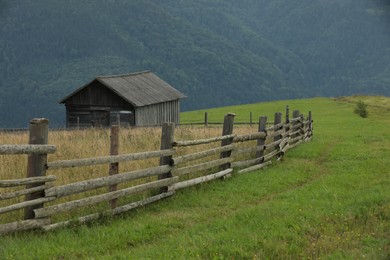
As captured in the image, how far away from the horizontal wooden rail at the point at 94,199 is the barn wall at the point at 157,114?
26954 millimetres

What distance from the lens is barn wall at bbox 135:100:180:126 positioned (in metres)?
39.3

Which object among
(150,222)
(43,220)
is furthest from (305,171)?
(43,220)

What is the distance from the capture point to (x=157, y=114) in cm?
4178

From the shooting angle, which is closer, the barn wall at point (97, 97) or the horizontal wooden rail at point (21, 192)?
the horizontal wooden rail at point (21, 192)

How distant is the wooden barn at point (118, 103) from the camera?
1534 inches

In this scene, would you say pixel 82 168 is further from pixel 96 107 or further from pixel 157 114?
pixel 157 114

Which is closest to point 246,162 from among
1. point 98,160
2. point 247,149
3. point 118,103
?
point 247,149

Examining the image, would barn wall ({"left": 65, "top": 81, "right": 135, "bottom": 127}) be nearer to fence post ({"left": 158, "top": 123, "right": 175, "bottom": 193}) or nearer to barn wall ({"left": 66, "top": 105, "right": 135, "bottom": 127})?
barn wall ({"left": 66, "top": 105, "right": 135, "bottom": 127})

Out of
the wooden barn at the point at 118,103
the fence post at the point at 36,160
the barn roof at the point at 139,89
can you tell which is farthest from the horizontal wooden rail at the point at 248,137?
the barn roof at the point at 139,89

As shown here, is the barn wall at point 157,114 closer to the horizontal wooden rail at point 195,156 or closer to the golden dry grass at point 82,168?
the golden dry grass at point 82,168

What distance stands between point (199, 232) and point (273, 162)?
9019 mm

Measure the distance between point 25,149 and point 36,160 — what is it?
1.11 ft

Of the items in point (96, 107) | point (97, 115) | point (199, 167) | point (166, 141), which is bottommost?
point (199, 167)

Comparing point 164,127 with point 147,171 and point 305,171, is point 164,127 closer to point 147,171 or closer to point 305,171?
point 147,171
